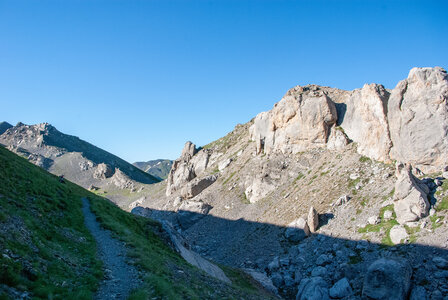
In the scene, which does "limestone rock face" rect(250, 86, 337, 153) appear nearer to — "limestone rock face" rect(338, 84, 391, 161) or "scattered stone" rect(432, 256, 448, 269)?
"limestone rock face" rect(338, 84, 391, 161)

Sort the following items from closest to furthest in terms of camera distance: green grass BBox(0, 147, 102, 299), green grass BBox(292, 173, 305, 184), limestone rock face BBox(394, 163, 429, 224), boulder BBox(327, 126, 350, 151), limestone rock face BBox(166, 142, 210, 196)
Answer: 1. green grass BBox(0, 147, 102, 299)
2. limestone rock face BBox(394, 163, 429, 224)
3. boulder BBox(327, 126, 350, 151)
4. green grass BBox(292, 173, 305, 184)
5. limestone rock face BBox(166, 142, 210, 196)

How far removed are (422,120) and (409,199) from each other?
1417 cm

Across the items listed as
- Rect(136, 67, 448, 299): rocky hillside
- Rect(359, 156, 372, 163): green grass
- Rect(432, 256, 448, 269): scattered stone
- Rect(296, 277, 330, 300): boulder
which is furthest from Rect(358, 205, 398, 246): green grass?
Rect(359, 156, 372, 163): green grass

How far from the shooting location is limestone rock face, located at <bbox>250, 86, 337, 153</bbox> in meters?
64.6

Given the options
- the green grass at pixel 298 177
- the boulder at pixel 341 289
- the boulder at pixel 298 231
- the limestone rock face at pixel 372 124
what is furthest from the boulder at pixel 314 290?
the green grass at pixel 298 177

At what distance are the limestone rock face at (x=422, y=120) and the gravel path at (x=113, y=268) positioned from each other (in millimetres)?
41326

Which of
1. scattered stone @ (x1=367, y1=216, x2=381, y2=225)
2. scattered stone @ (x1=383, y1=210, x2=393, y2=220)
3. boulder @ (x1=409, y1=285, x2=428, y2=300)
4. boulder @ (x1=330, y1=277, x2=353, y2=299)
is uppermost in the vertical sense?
scattered stone @ (x1=383, y1=210, x2=393, y2=220)

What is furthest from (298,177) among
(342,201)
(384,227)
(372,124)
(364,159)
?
(384,227)

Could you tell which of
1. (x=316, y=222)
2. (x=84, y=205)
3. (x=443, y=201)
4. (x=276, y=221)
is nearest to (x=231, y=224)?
(x=276, y=221)

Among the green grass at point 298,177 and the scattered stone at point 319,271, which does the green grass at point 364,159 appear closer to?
the green grass at point 298,177

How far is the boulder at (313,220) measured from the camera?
141 feet

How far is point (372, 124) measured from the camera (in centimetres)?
4978

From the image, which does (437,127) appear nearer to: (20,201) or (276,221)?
(276,221)

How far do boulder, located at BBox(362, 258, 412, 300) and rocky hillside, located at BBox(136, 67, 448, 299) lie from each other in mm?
84
